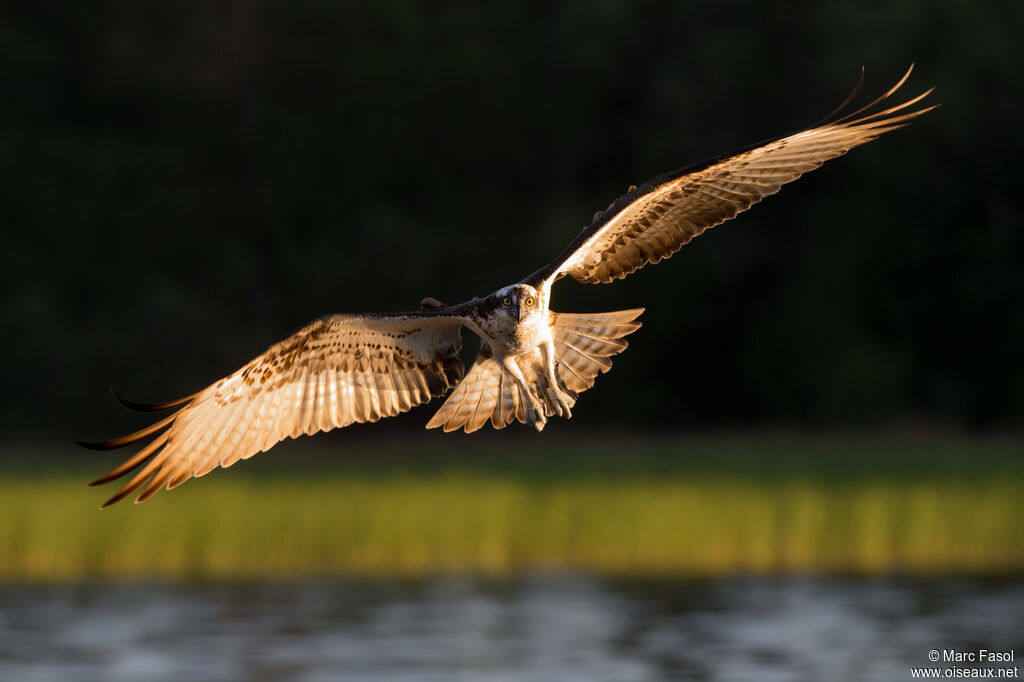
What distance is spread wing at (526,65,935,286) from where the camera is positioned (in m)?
9.20

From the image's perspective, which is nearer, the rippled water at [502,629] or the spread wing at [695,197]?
the spread wing at [695,197]

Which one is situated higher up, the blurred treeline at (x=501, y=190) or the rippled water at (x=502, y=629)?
the blurred treeline at (x=501, y=190)

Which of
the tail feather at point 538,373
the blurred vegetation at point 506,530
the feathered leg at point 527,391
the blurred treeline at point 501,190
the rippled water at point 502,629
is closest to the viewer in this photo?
the feathered leg at point 527,391

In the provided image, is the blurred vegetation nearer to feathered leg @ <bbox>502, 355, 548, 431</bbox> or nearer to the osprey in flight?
the osprey in flight

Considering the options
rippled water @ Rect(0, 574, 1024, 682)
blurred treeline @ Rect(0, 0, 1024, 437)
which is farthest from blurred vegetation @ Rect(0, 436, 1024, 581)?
blurred treeline @ Rect(0, 0, 1024, 437)

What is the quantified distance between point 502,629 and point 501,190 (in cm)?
2353

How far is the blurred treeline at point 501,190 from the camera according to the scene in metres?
33.8

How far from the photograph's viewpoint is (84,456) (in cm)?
2736

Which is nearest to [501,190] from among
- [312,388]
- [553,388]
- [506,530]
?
[506,530]

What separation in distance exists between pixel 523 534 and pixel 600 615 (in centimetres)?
195

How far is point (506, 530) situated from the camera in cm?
1886

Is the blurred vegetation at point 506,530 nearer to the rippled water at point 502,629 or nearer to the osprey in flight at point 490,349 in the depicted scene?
the rippled water at point 502,629

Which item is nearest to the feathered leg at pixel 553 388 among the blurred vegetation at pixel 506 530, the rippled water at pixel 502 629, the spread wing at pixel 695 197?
the spread wing at pixel 695 197

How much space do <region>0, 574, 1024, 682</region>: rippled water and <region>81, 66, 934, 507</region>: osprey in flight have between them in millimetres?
4869
